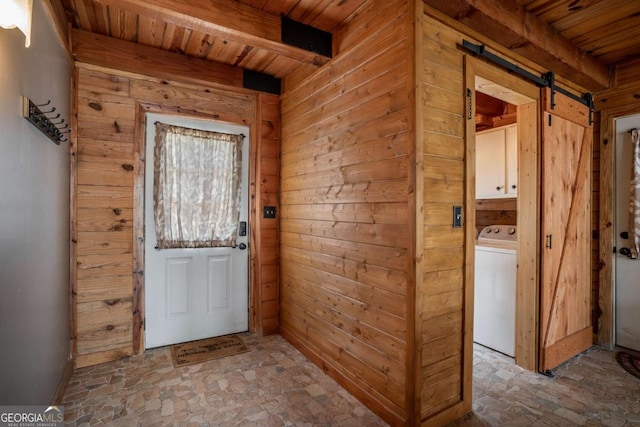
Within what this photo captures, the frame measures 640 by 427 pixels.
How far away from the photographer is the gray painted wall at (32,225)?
51.5 inches

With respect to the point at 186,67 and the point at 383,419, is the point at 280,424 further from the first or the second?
the point at 186,67

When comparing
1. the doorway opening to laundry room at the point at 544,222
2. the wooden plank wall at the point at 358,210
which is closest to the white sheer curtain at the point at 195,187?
the wooden plank wall at the point at 358,210

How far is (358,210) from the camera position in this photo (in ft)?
7.11

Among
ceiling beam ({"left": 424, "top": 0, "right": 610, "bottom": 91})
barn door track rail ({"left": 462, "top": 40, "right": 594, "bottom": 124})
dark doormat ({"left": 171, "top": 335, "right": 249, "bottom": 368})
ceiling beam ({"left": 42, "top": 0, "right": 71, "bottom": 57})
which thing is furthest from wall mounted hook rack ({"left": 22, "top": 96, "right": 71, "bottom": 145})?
barn door track rail ({"left": 462, "top": 40, "right": 594, "bottom": 124})

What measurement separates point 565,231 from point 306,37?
269 centimetres

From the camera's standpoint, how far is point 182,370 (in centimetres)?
249

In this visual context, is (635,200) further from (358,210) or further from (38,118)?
(38,118)

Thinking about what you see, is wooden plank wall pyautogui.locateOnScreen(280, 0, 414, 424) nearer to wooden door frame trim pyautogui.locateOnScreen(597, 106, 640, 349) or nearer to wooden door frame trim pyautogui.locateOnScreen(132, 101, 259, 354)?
wooden door frame trim pyautogui.locateOnScreen(132, 101, 259, 354)

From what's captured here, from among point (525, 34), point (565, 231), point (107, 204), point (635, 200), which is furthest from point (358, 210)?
point (635, 200)

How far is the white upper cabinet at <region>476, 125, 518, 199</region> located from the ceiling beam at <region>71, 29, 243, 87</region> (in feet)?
8.92

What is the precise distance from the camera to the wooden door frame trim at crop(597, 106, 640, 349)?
2.94 meters

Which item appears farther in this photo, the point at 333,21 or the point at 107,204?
the point at 107,204

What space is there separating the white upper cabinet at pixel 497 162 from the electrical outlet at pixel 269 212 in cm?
233

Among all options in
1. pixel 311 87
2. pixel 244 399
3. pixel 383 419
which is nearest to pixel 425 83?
pixel 311 87
